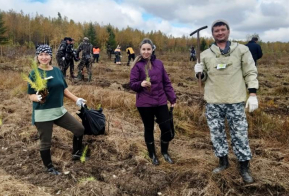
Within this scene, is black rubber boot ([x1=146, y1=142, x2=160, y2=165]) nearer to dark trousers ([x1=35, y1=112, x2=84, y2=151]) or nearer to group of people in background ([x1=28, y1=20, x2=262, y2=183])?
group of people in background ([x1=28, y1=20, x2=262, y2=183])

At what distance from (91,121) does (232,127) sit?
1.73 meters

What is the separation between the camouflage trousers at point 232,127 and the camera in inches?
99.2

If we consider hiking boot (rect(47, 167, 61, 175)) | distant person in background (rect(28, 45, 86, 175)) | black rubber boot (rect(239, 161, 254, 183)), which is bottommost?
hiking boot (rect(47, 167, 61, 175))

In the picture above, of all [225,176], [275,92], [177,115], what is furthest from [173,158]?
[275,92]

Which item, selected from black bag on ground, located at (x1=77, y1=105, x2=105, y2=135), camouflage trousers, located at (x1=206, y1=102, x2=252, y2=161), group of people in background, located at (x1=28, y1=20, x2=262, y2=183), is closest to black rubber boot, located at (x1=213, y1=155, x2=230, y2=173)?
group of people in background, located at (x1=28, y1=20, x2=262, y2=183)

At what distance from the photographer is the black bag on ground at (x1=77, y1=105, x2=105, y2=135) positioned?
312cm

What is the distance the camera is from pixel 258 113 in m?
4.84

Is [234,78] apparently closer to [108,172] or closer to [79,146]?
[108,172]

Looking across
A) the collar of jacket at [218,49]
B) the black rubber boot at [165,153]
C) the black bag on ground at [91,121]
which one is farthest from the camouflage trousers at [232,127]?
the black bag on ground at [91,121]

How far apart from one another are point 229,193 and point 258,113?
9.24 feet

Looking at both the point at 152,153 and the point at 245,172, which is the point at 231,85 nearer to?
the point at 245,172

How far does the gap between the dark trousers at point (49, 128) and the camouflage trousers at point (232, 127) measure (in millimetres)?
1559

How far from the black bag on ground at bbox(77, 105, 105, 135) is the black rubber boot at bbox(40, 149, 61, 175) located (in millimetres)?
567

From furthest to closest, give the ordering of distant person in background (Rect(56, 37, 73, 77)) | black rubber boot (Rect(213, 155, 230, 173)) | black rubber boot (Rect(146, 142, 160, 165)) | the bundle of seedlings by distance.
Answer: distant person in background (Rect(56, 37, 73, 77)) → black rubber boot (Rect(146, 142, 160, 165)) → black rubber boot (Rect(213, 155, 230, 173)) → the bundle of seedlings
